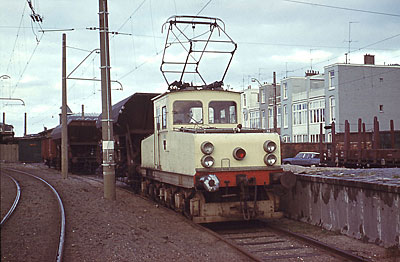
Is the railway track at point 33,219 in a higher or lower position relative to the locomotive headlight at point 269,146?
lower

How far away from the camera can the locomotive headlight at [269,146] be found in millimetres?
9867

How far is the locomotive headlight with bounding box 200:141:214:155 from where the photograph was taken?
9.36 m

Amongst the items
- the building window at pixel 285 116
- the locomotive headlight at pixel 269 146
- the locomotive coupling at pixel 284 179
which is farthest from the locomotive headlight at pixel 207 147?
the building window at pixel 285 116

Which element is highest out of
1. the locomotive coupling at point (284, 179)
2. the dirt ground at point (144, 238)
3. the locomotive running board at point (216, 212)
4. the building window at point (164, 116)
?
the building window at point (164, 116)

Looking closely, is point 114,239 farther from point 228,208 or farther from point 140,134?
point 140,134

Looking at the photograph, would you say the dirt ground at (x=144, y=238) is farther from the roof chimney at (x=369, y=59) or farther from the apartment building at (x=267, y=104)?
the apartment building at (x=267, y=104)

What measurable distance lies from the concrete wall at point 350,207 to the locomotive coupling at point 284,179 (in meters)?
0.71

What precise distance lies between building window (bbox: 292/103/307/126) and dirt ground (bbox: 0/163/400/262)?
3903 cm

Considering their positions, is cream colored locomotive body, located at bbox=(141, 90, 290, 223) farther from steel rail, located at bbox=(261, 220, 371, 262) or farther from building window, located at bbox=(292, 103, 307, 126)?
building window, located at bbox=(292, 103, 307, 126)

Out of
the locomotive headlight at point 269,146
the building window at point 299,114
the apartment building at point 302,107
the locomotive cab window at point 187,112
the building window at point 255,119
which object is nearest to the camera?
the locomotive headlight at point 269,146

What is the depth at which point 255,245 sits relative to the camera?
27.4 ft

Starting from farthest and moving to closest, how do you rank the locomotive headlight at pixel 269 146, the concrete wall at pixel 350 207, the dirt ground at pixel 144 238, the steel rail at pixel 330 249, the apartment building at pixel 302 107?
1. the apartment building at pixel 302 107
2. the locomotive headlight at pixel 269 146
3. the concrete wall at pixel 350 207
4. the dirt ground at pixel 144 238
5. the steel rail at pixel 330 249

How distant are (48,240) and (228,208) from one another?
11.8ft

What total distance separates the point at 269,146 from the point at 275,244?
2.27 metres
